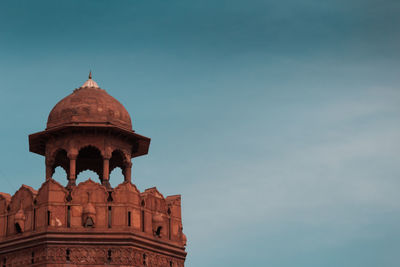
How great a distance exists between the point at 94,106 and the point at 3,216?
17.9ft

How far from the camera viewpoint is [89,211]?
119 feet

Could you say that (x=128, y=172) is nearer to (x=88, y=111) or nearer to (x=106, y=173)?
(x=106, y=173)

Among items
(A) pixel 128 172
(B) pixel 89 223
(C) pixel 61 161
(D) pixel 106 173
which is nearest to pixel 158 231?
(B) pixel 89 223

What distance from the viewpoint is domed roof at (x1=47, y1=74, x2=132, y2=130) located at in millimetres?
38625

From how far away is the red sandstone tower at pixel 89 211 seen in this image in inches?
1422

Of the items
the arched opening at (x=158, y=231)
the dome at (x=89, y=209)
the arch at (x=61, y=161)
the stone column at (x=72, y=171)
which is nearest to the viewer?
the dome at (x=89, y=209)

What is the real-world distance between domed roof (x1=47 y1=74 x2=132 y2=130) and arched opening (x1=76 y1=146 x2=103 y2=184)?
278cm

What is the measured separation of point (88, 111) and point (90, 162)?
427 cm

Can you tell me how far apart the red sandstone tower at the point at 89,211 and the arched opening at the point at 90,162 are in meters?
1.96

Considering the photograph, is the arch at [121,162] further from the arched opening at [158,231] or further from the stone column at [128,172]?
the arched opening at [158,231]

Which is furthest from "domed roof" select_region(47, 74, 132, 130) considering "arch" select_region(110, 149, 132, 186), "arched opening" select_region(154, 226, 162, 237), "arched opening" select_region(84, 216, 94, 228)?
"arched opening" select_region(154, 226, 162, 237)

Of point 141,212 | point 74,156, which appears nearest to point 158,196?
point 141,212

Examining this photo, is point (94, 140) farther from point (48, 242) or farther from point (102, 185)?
point (48, 242)

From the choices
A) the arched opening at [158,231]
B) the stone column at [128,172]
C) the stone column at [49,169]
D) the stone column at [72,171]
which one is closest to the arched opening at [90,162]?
the stone column at [128,172]
